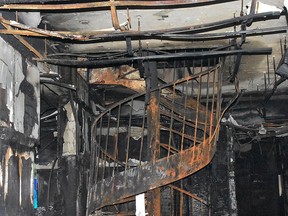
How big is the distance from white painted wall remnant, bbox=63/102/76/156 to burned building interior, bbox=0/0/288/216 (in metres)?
0.02

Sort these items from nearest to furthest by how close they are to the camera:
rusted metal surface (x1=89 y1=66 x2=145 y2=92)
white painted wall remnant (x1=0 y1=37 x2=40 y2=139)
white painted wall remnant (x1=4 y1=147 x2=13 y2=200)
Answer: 1. white painted wall remnant (x1=4 y1=147 x2=13 y2=200)
2. white painted wall remnant (x1=0 y1=37 x2=40 y2=139)
3. rusted metal surface (x1=89 y1=66 x2=145 y2=92)

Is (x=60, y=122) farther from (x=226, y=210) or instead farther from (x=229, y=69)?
(x=226, y=210)

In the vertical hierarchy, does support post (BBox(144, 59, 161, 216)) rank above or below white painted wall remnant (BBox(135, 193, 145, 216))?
above

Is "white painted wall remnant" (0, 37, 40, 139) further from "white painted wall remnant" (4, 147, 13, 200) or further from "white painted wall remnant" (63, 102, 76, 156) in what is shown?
"white painted wall remnant" (63, 102, 76, 156)

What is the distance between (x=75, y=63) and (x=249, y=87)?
14.8ft

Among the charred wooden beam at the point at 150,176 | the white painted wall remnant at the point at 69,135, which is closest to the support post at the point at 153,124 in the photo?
the charred wooden beam at the point at 150,176

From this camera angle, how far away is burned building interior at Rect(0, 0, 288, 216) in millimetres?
3738

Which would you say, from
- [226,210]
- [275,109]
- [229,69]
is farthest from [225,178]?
[229,69]

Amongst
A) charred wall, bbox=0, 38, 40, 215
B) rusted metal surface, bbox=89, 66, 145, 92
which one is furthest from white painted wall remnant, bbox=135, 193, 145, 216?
rusted metal surface, bbox=89, 66, 145, 92

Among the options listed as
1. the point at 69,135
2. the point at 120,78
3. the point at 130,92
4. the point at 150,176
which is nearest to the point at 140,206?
the point at 150,176

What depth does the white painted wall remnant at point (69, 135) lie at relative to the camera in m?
5.93

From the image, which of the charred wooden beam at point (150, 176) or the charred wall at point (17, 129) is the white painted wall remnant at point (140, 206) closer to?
the charred wooden beam at point (150, 176)

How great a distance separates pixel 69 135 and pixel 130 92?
7.86 ft

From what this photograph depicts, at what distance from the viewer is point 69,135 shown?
5961mm
